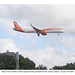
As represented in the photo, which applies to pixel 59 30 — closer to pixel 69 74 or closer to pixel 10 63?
pixel 69 74

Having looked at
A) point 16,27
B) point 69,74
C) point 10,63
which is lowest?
point 69,74

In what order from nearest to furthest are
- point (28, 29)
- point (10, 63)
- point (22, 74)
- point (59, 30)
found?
point (22, 74), point (59, 30), point (28, 29), point (10, 63)

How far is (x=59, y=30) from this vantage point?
363 ft

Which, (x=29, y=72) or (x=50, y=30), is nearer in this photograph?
(x=29, y=72)

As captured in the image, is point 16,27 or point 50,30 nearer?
point 50,30

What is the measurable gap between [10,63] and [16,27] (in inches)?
2542

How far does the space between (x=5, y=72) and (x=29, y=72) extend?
262 inches

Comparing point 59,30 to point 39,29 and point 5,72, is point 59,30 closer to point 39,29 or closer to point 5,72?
point 39,29

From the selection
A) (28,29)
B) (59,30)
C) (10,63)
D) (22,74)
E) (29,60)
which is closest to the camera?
(22,74)

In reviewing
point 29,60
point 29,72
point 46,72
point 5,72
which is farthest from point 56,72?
point 29,60

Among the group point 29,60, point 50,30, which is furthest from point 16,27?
point 29,60

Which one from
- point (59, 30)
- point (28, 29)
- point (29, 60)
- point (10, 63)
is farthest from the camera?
point (29, 60)

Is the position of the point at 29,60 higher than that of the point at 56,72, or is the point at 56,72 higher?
the point at 29,60

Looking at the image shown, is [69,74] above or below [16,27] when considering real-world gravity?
below
